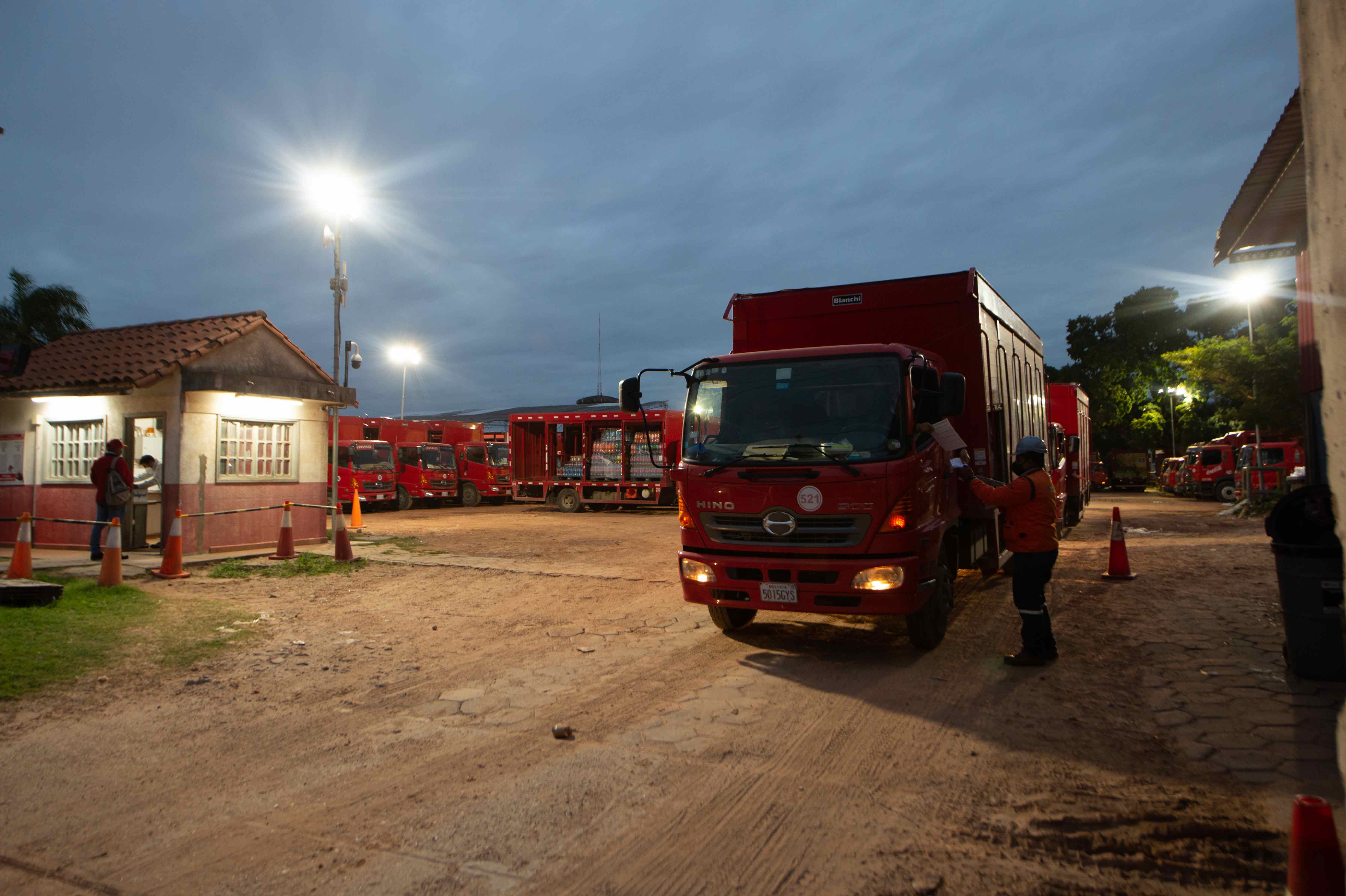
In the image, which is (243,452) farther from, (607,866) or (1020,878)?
(1020,878)

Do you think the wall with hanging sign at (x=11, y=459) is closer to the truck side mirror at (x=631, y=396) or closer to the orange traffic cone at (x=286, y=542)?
the orange traffic cone at (x=286, y=542)

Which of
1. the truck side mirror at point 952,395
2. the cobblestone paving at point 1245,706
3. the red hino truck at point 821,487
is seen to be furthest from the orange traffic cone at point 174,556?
the cobblestone paving at point 1245,706

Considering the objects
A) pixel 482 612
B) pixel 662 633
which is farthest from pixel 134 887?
pixel 482 612

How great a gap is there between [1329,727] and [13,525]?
17614 mm

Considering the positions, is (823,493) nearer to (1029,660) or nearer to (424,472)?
(1029,660)

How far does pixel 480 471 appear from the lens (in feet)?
96.5

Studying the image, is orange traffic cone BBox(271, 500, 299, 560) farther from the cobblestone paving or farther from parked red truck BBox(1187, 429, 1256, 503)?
parked red truck BBox(1187, 429, 1256, 503)

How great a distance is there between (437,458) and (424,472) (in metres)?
0.74

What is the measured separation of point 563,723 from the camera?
479 centimetres

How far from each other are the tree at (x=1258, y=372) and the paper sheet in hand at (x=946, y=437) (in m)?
20.1

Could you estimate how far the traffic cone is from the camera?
2018 mm

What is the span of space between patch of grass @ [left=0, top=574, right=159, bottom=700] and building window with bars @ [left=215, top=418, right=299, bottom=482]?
394 cm

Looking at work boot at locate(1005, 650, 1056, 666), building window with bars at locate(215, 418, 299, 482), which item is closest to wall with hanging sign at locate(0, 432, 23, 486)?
building window with bars at locate(215, 418, 299, 482)

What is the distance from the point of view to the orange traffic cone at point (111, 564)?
912cm
